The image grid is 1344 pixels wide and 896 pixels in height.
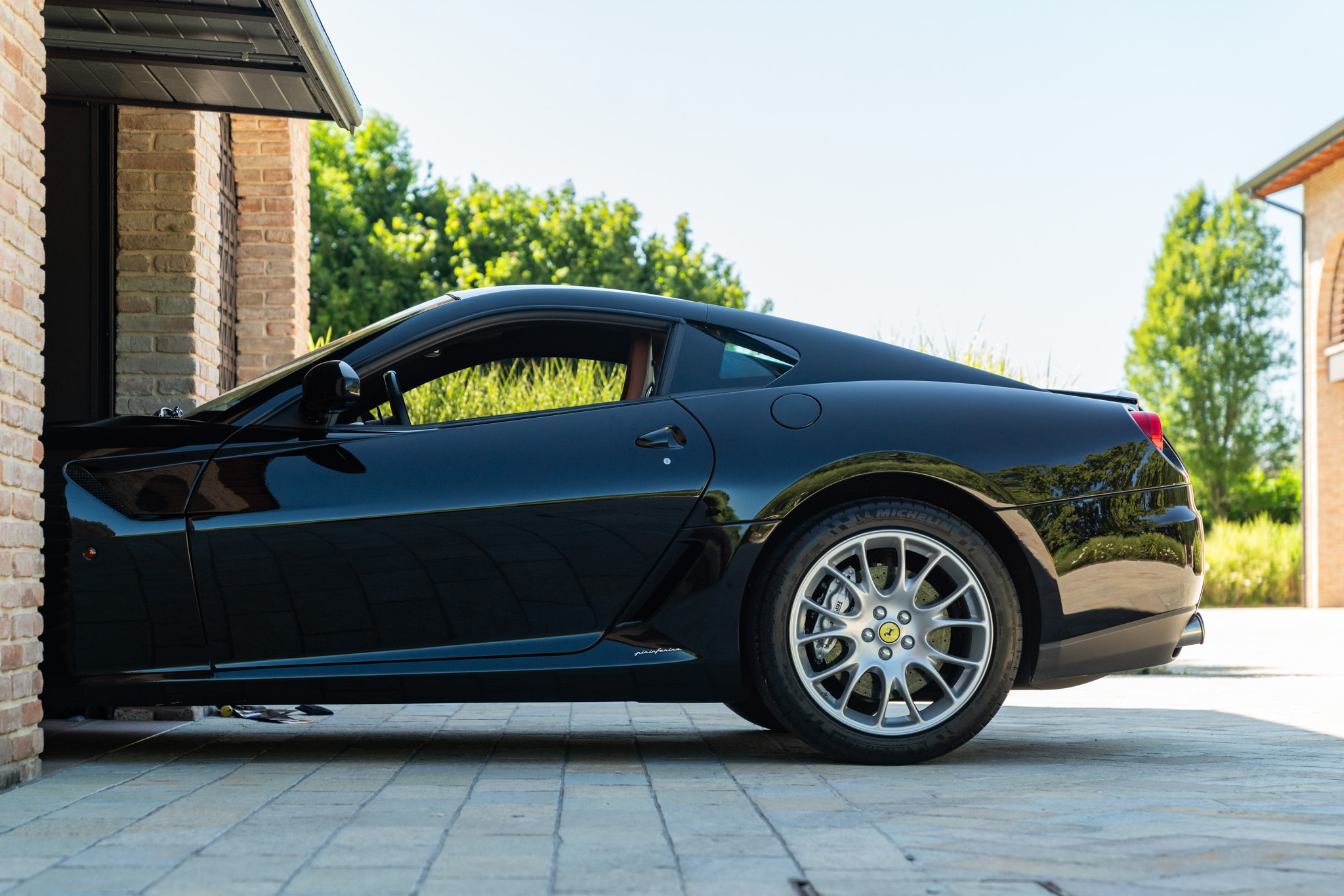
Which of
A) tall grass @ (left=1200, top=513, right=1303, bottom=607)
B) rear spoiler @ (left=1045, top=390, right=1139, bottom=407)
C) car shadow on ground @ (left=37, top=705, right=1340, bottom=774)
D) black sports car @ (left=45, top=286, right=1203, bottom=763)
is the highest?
rear spoiler @ (left=1045, top=390, right=1139, bottom=407)

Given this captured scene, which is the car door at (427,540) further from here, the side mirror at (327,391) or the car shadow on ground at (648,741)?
the car shadow on ground at (648,741)

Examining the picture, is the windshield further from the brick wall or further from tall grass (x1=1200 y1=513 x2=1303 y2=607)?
the brick wall

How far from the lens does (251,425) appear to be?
3770 millimetres

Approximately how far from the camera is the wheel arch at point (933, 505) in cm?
374

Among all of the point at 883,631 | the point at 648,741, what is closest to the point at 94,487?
the point at 648,741

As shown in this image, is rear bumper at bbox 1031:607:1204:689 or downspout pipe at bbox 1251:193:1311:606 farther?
downspout pipe at bbox 1251:193:1311:606

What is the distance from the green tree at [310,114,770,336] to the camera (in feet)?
121

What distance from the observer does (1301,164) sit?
1955 centimetres

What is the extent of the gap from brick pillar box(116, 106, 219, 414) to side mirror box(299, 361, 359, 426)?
2.28 m

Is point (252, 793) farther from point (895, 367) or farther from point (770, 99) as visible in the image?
point (770, 99)

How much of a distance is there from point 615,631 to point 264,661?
104 cm

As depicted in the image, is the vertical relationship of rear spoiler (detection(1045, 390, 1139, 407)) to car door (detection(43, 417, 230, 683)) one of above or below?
above

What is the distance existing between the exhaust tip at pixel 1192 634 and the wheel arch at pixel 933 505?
486mm

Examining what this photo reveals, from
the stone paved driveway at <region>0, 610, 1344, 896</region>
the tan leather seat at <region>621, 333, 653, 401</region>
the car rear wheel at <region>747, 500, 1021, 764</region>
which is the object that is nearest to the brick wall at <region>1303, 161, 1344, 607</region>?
the stone paved driveway at <region>0, 610, 1344, 896</region>
